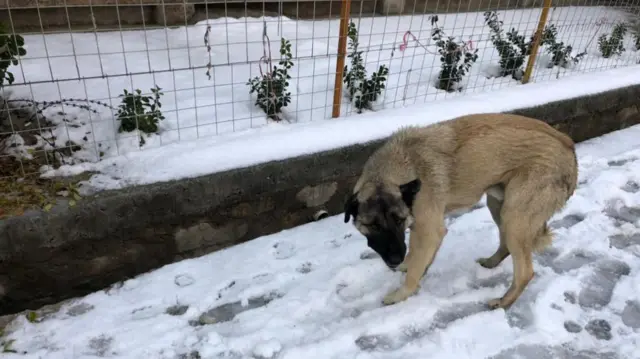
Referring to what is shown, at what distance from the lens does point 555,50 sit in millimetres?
6469

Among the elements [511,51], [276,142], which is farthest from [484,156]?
[511,51]

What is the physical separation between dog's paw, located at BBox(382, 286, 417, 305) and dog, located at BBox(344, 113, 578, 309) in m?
0.12

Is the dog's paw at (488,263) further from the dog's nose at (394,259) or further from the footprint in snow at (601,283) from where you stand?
the dog's nose at (394,259)

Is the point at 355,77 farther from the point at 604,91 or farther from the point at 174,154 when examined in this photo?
the point at 604,91

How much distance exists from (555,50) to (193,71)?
5.10 metres

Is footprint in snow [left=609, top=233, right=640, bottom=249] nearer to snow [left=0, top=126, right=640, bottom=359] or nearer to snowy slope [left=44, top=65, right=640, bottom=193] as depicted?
snow [left=0, top=126, right=640, bottom=359]

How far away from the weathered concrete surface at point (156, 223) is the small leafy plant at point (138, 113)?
82 cm

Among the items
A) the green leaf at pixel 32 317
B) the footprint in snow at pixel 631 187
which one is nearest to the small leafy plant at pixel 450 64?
the footprint in snow at pixel 631 187

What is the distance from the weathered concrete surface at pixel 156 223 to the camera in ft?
9.77

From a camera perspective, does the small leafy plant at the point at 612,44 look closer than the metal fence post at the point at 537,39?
No

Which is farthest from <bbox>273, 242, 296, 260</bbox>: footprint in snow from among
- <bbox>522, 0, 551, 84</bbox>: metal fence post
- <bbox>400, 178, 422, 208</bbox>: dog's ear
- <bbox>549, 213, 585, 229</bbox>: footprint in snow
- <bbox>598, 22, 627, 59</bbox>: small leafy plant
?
<bbox>598, 22, 627, 59</bbox>: small leafy plant

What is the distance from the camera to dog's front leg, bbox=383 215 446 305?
9.81ft

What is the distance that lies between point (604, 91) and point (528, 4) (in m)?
4.12

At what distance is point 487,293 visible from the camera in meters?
3.34
